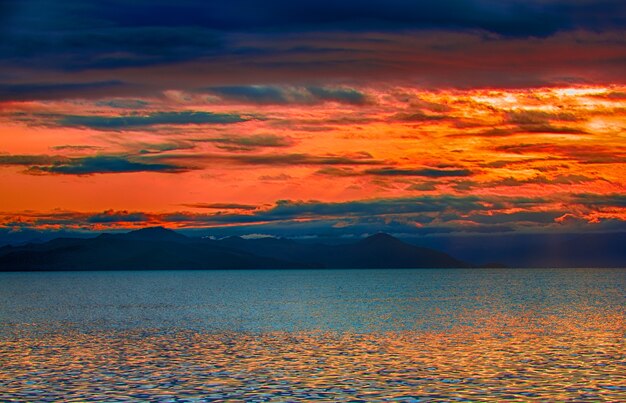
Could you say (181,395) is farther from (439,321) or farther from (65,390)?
(439,321)

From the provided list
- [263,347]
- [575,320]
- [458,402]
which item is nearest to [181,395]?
[458,402]

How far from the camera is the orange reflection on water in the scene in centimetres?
4229

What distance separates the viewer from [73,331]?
82812mm

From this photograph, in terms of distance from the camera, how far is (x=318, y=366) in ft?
172

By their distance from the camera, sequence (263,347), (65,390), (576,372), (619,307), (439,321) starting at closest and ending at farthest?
1. (65,390)
2. (576,372)
3. (263,347)
4. (439,321)
5. (619,307)

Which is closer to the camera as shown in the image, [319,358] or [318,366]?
[318,366]

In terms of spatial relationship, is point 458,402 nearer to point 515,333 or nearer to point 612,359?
point 612,359

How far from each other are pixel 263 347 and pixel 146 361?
1123 centimetres

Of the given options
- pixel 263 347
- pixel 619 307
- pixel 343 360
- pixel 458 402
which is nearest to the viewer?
pixel 458 402

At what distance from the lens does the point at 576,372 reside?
162ft

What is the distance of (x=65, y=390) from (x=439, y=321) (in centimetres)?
5492

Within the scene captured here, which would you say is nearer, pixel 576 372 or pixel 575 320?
pixel 576 372

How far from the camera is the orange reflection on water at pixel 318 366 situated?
139 ft

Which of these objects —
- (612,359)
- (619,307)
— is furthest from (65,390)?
(619,307)
